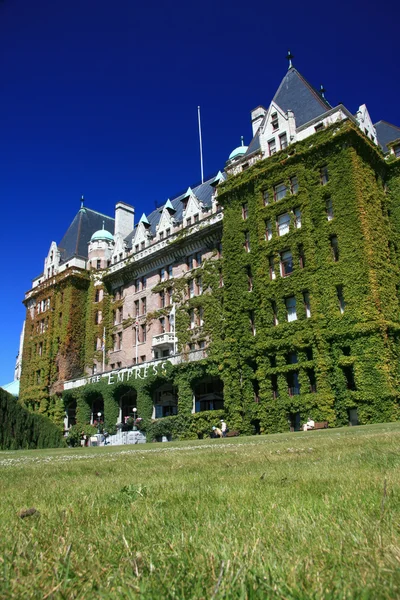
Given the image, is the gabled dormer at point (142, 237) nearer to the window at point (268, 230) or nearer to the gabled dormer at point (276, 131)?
the gabled dormer at point (276, 131)

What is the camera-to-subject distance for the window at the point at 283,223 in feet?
113

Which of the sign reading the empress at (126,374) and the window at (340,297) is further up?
the window at (340,297)

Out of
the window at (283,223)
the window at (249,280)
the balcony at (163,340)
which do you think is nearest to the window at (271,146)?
the window at (283,223)

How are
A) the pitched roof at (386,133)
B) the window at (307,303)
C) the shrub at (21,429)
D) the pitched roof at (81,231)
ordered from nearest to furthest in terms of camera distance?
the shrub at (21,429) < the window at (307,303) < the pitched roof at (386,133) < the pitched roof at (81,231)

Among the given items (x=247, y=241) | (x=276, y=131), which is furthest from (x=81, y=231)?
(x=276, y=131)

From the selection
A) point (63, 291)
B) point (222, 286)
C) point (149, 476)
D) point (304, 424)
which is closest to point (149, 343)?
A: point (222, 286)

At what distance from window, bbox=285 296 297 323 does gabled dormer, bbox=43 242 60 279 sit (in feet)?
117

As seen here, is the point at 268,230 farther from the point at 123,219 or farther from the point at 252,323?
the point at 123,219

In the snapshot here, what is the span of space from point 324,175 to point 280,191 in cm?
367

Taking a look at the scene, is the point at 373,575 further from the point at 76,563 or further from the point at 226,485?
the point at 226,485

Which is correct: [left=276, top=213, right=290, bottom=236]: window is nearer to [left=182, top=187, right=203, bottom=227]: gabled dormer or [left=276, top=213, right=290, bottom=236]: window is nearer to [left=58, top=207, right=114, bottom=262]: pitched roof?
[left=182, top=187, right=203, bottom=227]: gabled dormer

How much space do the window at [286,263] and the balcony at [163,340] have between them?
12.8 m

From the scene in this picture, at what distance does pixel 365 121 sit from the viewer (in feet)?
118

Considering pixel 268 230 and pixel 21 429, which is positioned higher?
pixel 268 230
